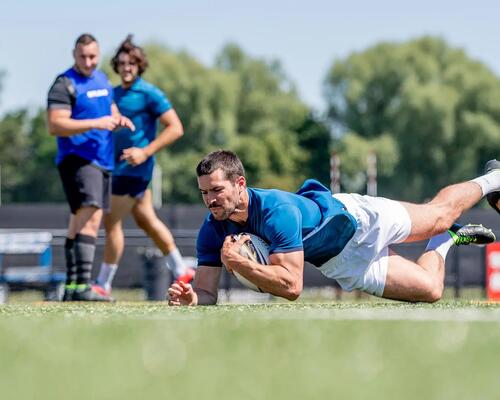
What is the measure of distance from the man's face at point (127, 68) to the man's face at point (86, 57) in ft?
2.57

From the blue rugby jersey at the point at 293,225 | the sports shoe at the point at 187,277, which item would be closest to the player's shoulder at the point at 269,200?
the blue rugby jersey at the point at 293,225

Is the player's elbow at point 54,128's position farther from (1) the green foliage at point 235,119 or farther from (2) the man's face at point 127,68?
(1) the green foliage at point 235,119

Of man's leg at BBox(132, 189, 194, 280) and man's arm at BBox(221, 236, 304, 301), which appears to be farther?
man's leg at BBox(132, 189, 194, 280)

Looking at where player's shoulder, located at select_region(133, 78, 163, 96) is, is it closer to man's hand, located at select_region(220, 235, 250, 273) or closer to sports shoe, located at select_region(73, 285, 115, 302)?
sports shoe, located at select_region(73, 285, 115, 302)

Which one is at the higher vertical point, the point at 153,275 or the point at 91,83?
the point at 91,83

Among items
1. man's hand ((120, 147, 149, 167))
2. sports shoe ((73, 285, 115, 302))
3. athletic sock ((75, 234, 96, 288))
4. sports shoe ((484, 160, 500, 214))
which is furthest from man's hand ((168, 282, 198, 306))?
man's hand ((120, 147, 149, 167))

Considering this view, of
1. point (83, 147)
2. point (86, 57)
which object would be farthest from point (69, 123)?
point (86, 57)

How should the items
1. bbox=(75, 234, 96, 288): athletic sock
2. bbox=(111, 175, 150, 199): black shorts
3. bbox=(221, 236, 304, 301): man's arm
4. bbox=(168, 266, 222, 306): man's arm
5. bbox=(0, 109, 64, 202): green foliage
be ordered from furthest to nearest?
bbox=(0, 109, 64, 202): green foliage
bbox=(111, 175, 150, 199): black shorts
bbox=(75, 234, 96, 288): athletic sock
bbox=(168, 266, 222, 306): man's arm
bbox=(221, 236, 304, 301): man's arm

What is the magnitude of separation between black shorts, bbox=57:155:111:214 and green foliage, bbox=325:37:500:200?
185 ft

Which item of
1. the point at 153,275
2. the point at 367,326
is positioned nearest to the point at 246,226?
the point at 367,326

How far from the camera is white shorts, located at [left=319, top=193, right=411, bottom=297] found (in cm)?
674

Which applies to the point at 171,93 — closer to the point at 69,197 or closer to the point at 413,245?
the point at 413,245

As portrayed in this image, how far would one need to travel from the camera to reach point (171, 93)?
229 feet

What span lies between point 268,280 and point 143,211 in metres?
4.20
